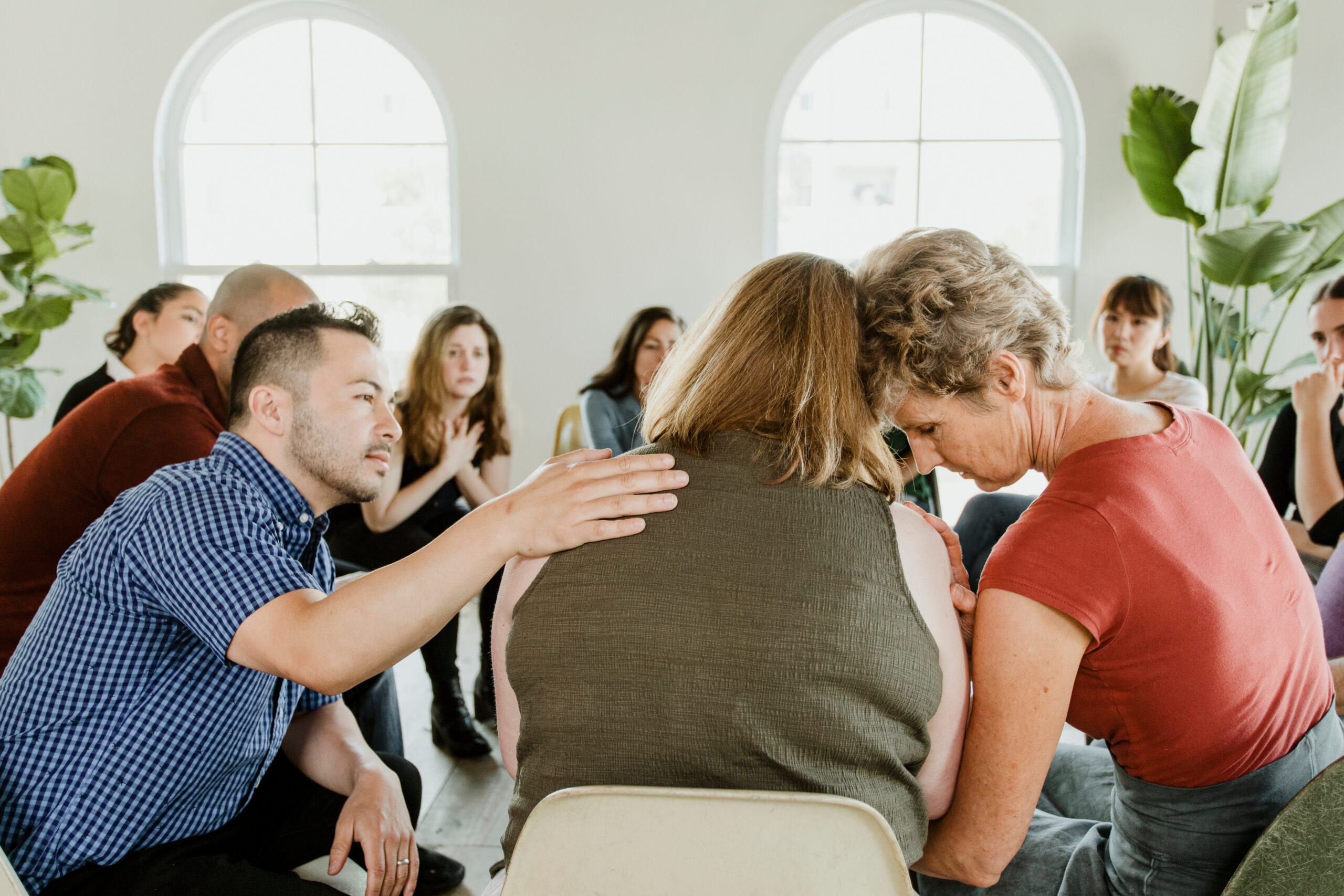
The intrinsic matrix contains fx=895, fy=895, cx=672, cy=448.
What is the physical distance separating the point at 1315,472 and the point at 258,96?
4.68 m

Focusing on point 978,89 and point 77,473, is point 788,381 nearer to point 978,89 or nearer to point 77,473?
point 77,473

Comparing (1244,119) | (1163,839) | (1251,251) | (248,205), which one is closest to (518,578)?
(1163,839)

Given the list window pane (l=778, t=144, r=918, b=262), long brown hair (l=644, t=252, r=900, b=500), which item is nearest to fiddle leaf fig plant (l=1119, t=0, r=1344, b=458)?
window pane (l=778, t=144, r=918, b=262)

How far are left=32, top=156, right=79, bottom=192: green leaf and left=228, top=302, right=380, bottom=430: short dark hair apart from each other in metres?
3.17

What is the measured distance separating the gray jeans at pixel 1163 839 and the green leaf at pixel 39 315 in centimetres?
411

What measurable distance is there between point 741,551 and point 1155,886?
660 mm

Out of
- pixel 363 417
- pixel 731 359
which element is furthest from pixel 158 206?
pixel 731 359

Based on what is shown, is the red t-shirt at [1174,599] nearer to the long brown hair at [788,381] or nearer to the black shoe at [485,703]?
the long brown hair at [788,381]

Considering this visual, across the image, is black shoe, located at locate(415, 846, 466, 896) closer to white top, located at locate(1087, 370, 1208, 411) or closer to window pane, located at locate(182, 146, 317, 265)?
white top, located at locate(1087, 370, 1208, 411)

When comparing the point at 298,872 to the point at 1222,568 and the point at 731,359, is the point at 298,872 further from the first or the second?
the point at 1222,568

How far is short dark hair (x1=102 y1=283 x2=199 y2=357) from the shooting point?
3205 millimetres

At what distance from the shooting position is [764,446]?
925 mm

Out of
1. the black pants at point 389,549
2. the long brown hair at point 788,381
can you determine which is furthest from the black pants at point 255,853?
the black pants at point 389,549

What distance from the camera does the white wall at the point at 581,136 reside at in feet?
13.4
